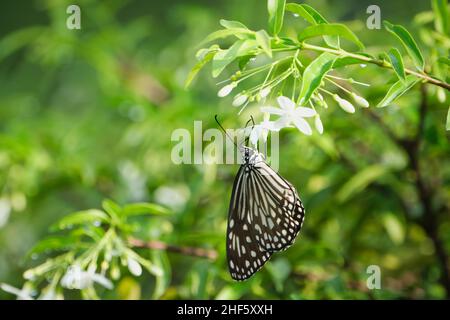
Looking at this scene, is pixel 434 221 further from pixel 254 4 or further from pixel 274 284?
pixel 254 4

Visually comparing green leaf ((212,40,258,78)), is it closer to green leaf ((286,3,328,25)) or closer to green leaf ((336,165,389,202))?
green leaf ((286,3,328,25))

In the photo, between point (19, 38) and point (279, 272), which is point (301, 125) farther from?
point (19, 38)

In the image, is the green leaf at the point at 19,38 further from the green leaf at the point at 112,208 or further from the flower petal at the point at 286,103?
the flower petal at the point at 286,103

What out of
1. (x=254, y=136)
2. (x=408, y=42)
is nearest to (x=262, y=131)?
(x=254, y=136)

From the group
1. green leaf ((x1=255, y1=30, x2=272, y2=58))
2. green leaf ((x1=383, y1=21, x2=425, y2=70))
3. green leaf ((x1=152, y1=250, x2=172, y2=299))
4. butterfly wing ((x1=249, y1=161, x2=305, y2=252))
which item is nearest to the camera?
green leaf ((x1=255, y1=30, x2=272, y2=58))

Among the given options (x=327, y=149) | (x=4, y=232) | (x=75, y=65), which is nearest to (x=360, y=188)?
(x=327, y=149)

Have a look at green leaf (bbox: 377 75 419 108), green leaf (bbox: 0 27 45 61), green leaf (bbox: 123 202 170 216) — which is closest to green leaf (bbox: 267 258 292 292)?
green leaf (bbox: 123 202 170 216)
